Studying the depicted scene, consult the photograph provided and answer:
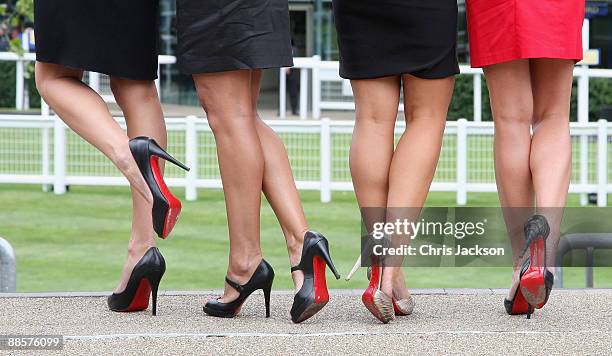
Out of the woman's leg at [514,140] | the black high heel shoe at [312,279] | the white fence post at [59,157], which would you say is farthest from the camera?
the white fence post at [59,157]

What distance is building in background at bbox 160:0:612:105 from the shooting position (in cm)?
3128

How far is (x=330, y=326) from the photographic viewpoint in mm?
3896

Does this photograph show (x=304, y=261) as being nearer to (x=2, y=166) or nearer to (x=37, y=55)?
(x=37, y=55)

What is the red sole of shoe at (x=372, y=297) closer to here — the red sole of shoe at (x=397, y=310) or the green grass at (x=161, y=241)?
the red sole of shoe at (x=397, y=310)

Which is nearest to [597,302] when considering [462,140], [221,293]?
[221,293]

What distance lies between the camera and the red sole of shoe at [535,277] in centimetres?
378

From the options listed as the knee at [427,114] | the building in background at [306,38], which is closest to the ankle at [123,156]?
the knee at [427,114]

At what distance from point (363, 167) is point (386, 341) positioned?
29.7 inches

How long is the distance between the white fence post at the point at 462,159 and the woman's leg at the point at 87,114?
6.71m

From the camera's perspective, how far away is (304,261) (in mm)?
3980

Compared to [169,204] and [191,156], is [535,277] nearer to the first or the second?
[169,204]

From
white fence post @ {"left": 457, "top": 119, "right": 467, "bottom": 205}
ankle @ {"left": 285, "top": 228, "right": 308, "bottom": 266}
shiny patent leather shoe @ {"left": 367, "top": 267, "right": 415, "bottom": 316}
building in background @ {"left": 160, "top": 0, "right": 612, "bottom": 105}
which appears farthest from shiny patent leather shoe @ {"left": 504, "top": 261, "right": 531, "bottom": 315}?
building in background @ {"left": 160, "top": 0, "right": 612, "bottom": 105}

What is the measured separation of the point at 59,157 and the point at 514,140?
762 cm

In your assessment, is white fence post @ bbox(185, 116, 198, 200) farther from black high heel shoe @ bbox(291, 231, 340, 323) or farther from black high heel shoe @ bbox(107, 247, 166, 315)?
black high heel shoe @ bbox(291, 231, 340, 323)
